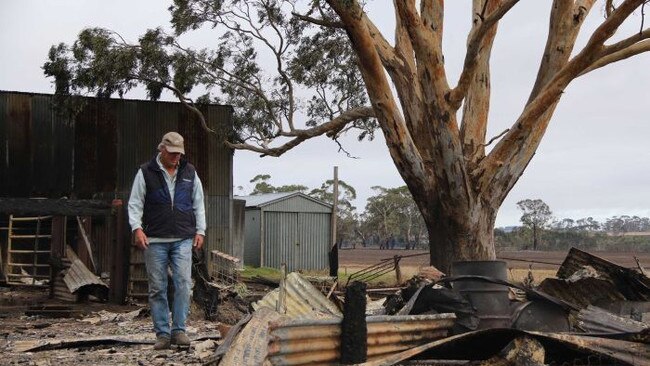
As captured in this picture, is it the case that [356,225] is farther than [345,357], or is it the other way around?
[356,225]

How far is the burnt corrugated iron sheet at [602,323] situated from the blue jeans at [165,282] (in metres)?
3.12

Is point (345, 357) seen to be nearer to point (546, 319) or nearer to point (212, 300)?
point (546, 319)

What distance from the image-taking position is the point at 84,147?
67.6ft

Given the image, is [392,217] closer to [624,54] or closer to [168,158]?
[624,54]

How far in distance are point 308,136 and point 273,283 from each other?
139 inches

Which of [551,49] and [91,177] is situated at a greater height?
[551,49]

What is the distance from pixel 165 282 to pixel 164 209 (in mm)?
603

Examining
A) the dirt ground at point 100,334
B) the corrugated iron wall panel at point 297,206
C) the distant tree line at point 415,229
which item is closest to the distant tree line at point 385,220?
the distant tree line at point 415,229

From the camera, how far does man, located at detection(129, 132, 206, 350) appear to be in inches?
252

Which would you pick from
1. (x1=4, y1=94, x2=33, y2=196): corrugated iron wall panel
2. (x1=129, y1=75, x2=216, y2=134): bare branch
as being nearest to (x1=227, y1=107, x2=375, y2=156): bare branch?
(x1=129, y1=75, x2=216, y2=134): bare branch

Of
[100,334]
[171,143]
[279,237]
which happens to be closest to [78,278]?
[100,334]

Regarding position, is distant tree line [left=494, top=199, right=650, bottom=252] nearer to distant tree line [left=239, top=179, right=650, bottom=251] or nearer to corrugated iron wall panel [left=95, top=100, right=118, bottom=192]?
distant tree line [left=239, top=179, right=650, bottom=251]

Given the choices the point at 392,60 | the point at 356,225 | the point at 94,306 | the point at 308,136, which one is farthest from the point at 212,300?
the point at 356,225

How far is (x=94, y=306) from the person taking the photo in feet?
38.8
